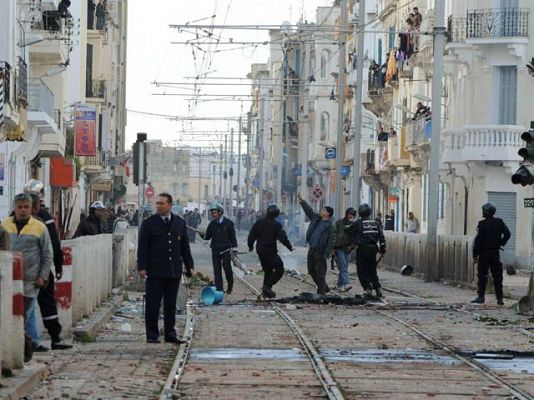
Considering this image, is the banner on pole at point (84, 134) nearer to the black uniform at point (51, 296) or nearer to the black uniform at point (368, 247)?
the black uniform at point (368, 247)

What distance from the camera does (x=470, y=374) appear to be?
1641cm

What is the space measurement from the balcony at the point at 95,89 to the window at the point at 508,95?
30.5 meters

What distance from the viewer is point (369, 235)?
30328 millimetres

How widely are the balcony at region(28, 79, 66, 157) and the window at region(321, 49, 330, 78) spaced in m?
55.5

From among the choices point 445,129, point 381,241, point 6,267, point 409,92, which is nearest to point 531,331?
point 381,241

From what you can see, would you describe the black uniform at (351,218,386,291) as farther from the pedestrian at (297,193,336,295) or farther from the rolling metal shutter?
the rolling metal shutter

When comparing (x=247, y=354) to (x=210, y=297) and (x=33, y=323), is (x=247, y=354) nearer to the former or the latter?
(x=33, y=323)

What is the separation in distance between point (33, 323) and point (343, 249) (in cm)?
1826

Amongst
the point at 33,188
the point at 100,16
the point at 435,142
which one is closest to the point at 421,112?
the point at 435,142

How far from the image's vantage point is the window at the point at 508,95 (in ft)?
182

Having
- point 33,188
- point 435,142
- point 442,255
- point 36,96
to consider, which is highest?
point 36,96

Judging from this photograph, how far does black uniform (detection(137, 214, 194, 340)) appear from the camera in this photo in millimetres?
19688

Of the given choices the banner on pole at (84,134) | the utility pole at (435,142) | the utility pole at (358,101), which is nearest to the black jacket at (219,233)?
the utility pole at (435,142)

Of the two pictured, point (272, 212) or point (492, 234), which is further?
point (272, 212)
